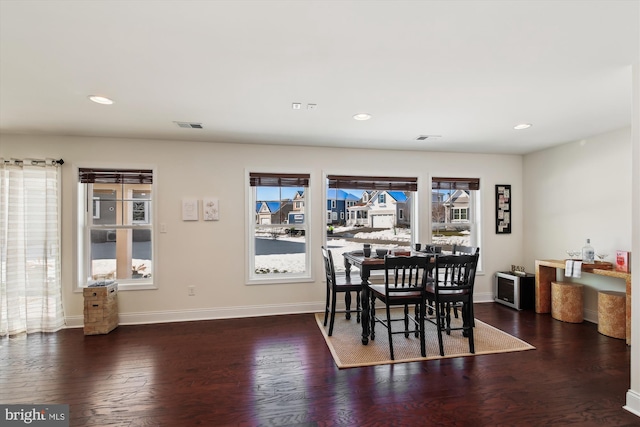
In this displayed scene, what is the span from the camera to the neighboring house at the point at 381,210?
468cm

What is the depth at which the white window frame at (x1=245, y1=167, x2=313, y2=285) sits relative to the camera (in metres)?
4.21

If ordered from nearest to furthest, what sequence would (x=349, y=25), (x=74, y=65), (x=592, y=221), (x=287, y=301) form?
(x=349, y=25), (x=74, y=65), (x=592, y=221), (x=287, y=301)

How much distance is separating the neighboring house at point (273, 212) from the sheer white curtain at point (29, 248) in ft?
8.07

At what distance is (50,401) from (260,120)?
116 inches

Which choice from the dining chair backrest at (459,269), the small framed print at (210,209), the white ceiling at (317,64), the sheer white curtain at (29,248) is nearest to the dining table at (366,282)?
→ the dining chair backrest at (459,269)

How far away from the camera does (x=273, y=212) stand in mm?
4402

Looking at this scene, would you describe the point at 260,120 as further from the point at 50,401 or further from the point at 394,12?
the point at 50,401

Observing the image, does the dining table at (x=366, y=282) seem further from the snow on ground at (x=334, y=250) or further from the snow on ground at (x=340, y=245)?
the snow on ground at (x=340, y=245)

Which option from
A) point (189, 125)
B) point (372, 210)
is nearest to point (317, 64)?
point (189, 125)

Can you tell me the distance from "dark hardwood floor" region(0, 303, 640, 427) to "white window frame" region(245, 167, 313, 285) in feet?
2.94

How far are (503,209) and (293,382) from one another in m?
4.27

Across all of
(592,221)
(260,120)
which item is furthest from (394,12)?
(592,221)

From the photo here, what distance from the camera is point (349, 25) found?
1675 millimetres

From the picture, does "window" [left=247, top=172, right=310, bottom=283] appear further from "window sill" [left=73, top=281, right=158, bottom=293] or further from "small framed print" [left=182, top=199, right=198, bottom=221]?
"window sill" [left=73, top=281, right=158, bottom=293]
